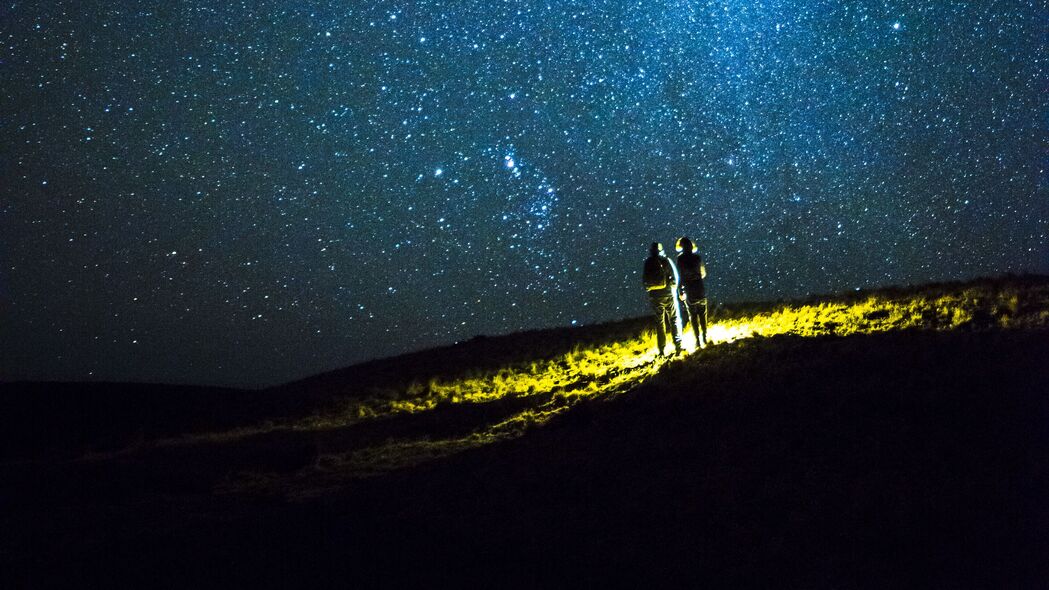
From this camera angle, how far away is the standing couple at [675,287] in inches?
564

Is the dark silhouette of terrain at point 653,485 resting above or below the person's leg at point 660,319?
below

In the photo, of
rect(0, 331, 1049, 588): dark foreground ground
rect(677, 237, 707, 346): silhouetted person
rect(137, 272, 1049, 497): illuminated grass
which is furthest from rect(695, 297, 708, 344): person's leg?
rect(0, 331, 1049, 588): dark foreground ground

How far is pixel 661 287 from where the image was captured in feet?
47.8

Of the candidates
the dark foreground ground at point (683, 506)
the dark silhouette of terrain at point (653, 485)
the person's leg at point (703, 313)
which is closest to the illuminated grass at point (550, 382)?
the dark silhouette of terrain at point (653, 485)

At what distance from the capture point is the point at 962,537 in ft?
16.2

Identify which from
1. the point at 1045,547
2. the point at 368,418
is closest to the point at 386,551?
the point at 1045,547

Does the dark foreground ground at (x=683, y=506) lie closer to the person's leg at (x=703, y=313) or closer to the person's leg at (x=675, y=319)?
the person's leg at (x=703, y=313)

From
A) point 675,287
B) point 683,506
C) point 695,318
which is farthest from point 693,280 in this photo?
point 683,506

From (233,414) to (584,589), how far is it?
15.9m

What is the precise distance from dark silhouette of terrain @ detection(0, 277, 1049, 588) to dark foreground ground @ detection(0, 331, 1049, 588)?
27mm

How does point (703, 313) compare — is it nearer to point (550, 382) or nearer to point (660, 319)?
point (660, 319)

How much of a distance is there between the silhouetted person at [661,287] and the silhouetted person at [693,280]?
0.27 metres

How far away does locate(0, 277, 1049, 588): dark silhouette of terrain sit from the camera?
5.24 metres

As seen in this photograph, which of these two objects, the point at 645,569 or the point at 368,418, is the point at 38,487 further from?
the point at 645,569
